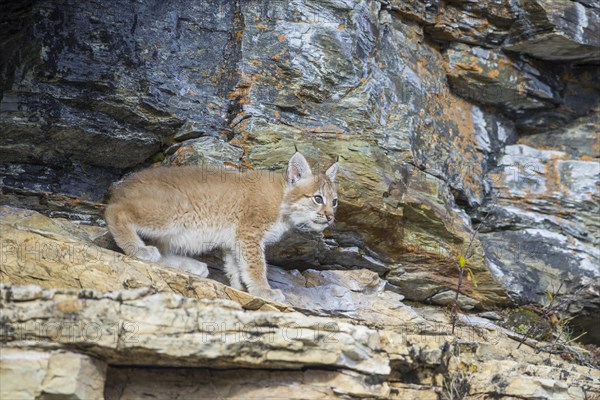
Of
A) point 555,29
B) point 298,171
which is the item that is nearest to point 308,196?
point 298,171

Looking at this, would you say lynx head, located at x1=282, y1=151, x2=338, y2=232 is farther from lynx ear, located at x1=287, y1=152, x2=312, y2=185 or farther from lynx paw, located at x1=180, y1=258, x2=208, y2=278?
lynx paw, located at x1=180, y1=258, x2=208, y2=278

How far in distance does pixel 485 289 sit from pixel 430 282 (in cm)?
84

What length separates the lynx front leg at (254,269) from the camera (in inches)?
338

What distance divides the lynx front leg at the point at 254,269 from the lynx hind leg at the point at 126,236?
41.3 inches

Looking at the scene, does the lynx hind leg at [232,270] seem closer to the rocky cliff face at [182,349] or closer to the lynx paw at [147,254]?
the lynx paw at [147,254]

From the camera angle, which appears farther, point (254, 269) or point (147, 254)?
point (254, 269)

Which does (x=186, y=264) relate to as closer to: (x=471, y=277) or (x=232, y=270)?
(x=232, y=270)

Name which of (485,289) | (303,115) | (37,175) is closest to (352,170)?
(303,115)

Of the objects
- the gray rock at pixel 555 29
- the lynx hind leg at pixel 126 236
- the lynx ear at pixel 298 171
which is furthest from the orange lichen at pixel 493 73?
the lynx hind leg at pixel 126 236

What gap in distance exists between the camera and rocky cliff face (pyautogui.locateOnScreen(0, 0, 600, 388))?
9641 millimetres

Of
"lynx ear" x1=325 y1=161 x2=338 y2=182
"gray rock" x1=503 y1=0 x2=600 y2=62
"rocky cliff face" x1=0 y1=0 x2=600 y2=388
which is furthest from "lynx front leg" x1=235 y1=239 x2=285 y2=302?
"gray rock" x1=503 y1=0 x2=600 y2=62

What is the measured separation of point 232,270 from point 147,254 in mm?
1228

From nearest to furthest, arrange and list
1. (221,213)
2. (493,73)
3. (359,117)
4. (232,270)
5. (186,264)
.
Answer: (186,264), (221,213), (232,270), (359,117), (493,73)

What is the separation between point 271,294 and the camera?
8555 millimetres
